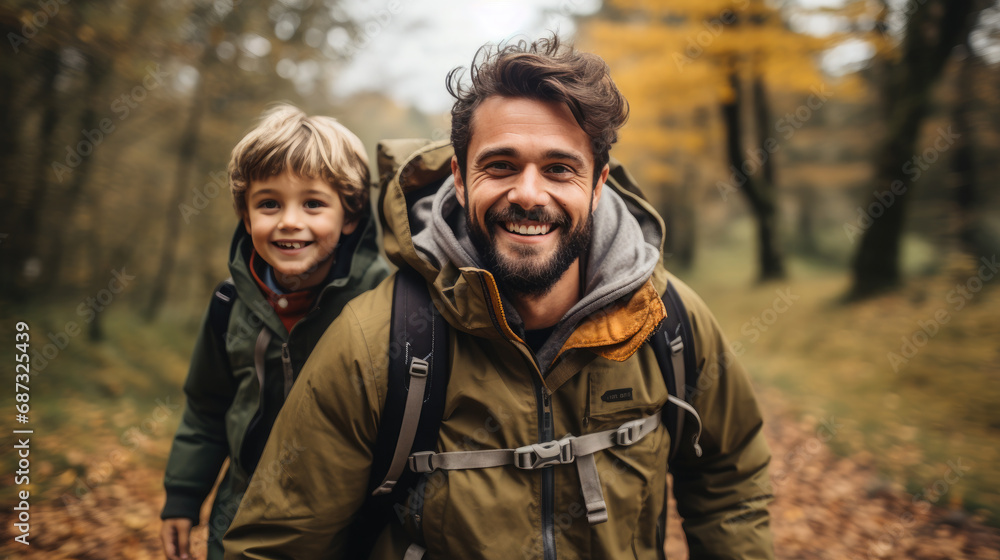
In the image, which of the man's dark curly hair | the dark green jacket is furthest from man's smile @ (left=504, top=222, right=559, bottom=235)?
the dark green jacket

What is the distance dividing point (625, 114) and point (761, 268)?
1041 centimetres

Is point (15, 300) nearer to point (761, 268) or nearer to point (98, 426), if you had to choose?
point (98, 426)

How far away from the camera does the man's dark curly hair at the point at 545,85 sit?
6.48 ft

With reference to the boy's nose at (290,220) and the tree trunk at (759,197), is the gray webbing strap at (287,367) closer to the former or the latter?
the boy's nose at (290,220)

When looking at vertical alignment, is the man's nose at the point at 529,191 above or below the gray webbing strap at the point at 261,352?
above

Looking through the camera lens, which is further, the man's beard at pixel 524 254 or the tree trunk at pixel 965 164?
the tree trunk at pixel 965 164

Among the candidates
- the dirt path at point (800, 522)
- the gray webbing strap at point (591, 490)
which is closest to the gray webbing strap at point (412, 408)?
the gray webbing strap at point (591, 490)

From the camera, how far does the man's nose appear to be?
6.36 ft

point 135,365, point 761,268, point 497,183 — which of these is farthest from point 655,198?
point 497,183

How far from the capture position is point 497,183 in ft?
6.57

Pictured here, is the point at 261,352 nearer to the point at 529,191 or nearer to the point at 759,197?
the point at 529,191

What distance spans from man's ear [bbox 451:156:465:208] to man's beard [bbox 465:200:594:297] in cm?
11

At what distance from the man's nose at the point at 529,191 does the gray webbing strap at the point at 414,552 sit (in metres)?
1.29

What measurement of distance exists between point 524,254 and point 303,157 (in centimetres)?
109
